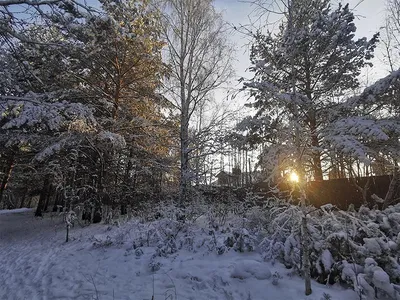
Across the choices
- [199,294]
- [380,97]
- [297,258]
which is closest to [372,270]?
[297,258]

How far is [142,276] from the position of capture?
4102 mm

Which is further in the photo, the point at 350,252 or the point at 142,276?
the point at 142,276

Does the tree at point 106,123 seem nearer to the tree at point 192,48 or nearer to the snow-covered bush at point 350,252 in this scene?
the tree at point 192,48

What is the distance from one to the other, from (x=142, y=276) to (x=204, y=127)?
5241 mm

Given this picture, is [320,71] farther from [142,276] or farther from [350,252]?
[142,276]

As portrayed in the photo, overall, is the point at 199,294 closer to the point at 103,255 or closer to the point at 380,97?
the point at 103,255

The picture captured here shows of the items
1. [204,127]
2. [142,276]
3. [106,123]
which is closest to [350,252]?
[142,276]

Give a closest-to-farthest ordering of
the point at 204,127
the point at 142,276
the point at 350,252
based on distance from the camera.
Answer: the point at 350,252
the point at 142,276
the point at 204,127

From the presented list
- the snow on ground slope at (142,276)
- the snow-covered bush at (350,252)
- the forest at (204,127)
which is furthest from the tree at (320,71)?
the snow on ground slope at (142,276)

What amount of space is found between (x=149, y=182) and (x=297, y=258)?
8.65 metres

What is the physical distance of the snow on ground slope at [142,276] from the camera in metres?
3.41

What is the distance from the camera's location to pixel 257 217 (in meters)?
6.05

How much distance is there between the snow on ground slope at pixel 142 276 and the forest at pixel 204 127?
0.18 metres

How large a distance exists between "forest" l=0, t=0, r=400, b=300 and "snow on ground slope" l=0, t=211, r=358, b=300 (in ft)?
0.59
